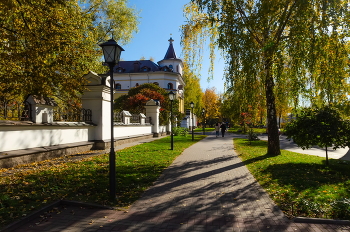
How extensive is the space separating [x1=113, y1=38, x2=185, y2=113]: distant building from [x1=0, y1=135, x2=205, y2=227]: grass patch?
53318 millimetres

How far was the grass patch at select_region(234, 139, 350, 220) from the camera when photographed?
4863 mm

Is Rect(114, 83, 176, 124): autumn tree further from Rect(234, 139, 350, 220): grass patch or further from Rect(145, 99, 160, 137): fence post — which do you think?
Rect(234, 139, 350, 220): grass patch

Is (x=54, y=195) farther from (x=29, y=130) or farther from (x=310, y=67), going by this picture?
(x=310, y=67)

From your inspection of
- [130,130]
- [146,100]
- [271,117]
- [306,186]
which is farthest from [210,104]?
[306,186]

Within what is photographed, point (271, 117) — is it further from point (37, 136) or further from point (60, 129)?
point (37, 136)

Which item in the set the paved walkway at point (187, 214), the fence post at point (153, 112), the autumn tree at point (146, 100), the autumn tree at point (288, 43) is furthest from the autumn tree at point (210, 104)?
the paved walkway at point (187, 214)

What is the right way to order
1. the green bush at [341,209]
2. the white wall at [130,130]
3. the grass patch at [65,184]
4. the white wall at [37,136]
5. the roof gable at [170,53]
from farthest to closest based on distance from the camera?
the roof gable at [170,53], the white wall at [130,130], the white wall at [37,136], the grass patch at [65,184], the green bush at [341,209]

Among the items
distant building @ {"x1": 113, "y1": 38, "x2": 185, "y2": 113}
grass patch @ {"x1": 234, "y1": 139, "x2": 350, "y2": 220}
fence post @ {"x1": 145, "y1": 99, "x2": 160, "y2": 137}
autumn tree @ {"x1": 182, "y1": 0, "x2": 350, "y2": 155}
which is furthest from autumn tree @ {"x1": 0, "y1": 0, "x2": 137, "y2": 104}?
distant building @ {"x1": 113, "y1": 38, "x2": 185, "y2": 113}

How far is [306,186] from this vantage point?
6730mm

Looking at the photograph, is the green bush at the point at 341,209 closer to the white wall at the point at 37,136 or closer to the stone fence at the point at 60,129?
the stone fence at the point at 60,129

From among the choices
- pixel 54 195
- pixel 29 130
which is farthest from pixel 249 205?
pixel 29 130

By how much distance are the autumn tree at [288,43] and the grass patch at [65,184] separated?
4.97m

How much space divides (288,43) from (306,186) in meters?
4.97

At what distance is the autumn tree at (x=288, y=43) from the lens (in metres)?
8.55
